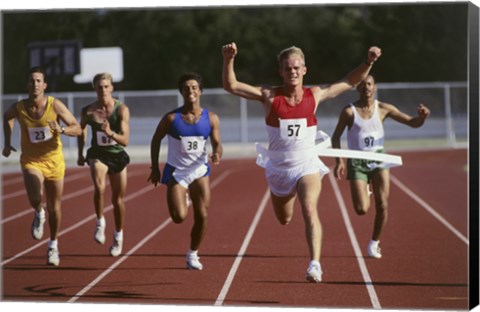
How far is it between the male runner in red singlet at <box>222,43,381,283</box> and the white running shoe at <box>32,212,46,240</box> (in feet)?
6.94

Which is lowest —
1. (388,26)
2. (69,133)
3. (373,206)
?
(373,206)

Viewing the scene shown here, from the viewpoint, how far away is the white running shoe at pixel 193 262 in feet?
30.2

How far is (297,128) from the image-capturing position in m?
8.27

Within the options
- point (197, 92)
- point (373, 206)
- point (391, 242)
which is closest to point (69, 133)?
point (197, 92)

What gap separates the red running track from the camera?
29.5 ft

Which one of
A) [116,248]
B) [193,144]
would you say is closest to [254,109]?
[116,248]

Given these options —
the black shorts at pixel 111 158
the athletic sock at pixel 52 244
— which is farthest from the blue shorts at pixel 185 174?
the athletic sock at pixel 52 244

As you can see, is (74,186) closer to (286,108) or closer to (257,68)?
(257,68)

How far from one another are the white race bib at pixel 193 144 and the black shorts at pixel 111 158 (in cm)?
76

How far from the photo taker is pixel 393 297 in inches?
348

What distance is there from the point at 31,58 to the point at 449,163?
7383mm

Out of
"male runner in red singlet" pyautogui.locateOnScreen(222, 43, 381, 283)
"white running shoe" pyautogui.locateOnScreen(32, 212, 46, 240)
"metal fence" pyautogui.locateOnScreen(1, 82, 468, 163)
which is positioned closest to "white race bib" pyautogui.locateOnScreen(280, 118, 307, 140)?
"male runner in red singlet" pyautogui.locateOnScreen(222, 43, 381, 283)

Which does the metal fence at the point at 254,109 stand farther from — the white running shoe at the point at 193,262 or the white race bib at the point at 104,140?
the white running shoe at the point at 193,262

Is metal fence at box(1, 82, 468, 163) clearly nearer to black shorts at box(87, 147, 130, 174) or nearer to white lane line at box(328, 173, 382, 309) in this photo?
black shorts at box(87, 147, 130, 174)
